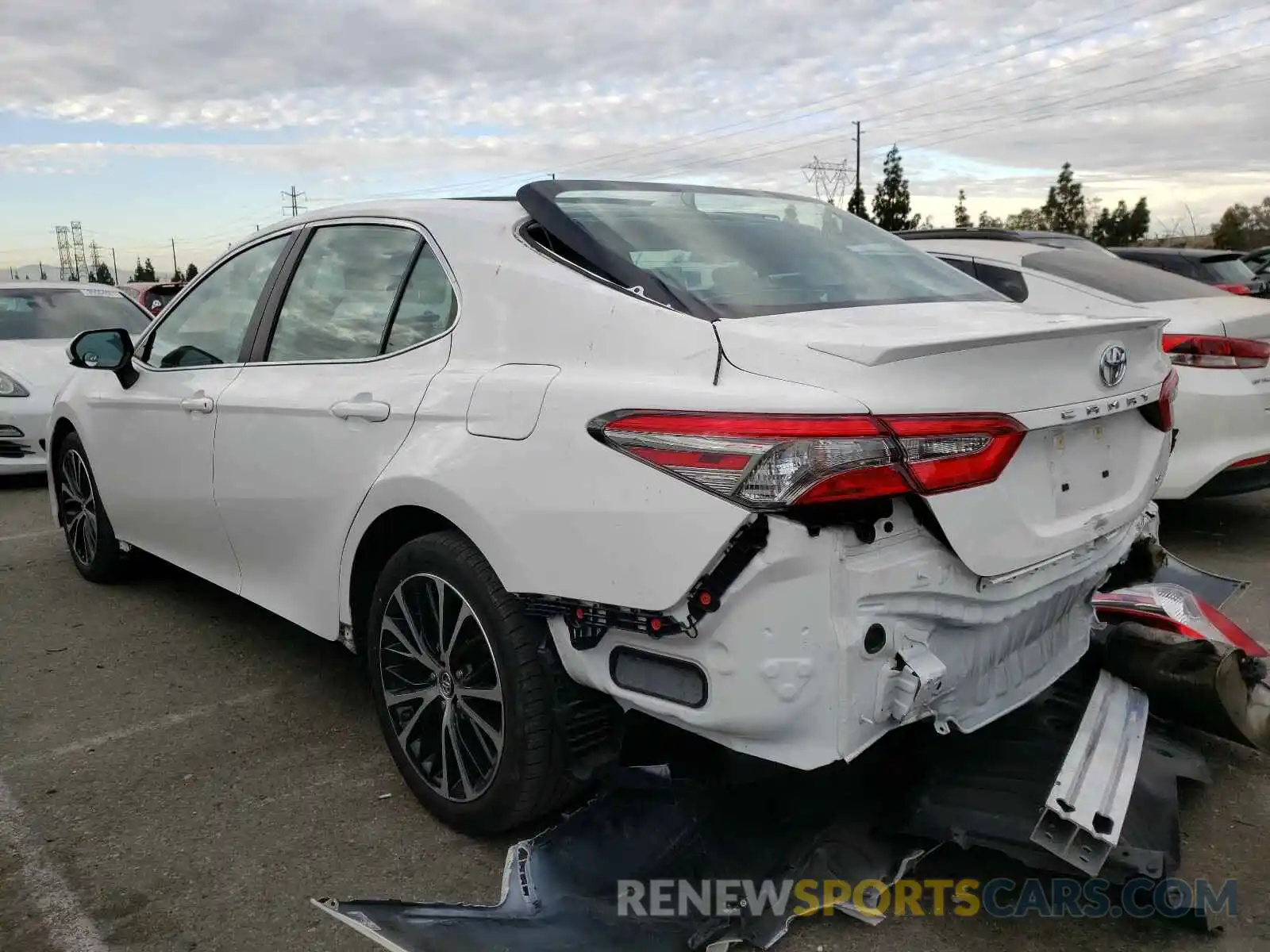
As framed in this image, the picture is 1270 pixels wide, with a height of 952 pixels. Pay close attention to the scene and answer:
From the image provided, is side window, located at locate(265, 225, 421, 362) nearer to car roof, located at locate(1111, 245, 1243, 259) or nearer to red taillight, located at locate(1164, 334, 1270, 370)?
red taillight, located at locate(1164, 334, 1270, 370)

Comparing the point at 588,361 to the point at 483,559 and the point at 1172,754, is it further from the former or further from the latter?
the point at 1172,754

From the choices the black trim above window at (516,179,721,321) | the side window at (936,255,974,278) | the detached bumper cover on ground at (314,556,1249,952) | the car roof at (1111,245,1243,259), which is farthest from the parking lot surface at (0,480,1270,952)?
the car roof at (1111,245,1243,259)

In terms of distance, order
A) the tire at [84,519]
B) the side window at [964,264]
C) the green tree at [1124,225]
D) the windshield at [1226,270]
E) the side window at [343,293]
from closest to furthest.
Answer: the side window at [343,293] < the tire at [84,519] < the side window at [964,264] < the windshield at [1226,270] < the green tree at [1124,225]

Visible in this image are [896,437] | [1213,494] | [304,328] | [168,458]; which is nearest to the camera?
[896,437]

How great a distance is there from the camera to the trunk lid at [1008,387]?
208 cm

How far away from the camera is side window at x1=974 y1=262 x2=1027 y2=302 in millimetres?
5621

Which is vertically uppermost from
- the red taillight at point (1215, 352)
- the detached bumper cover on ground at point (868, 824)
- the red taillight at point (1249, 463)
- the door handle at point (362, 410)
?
the door handle at point (362, 410)

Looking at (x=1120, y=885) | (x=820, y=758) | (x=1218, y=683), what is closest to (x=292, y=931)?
(x=820, y=758)

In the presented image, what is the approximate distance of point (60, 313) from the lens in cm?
902

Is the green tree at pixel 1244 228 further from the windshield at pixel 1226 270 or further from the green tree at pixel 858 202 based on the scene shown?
the windshield at pixel 1226 270

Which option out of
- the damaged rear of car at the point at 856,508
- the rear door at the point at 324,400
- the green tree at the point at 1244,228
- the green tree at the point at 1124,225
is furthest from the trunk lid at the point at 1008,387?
the green tree at the point at 1244,228

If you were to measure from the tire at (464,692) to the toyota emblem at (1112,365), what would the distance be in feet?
4.80

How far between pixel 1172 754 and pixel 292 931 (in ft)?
7.57

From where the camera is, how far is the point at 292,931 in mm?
2395
